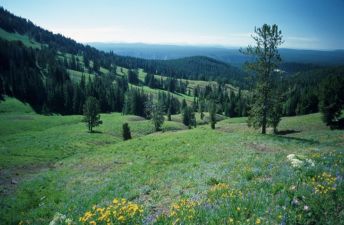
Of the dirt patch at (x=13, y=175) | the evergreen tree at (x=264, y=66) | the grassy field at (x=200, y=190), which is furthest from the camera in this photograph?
the evergreen tree at (x=264, y=66)

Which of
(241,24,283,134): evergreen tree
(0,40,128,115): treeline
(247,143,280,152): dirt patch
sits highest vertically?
(241,24,283,134): evergreen tree

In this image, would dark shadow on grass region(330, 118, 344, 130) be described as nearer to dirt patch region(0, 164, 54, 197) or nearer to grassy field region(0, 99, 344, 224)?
grassy field region(0, 99, 344, 224)

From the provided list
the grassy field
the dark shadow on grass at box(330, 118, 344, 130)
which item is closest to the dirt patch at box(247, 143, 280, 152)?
the grassy field

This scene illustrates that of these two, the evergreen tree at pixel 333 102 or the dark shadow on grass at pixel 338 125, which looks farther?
the evergreen tree at pixel 333 102

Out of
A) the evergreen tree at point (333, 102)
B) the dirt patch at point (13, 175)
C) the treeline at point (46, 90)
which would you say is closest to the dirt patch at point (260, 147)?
the dirt patch at point (13, 175)

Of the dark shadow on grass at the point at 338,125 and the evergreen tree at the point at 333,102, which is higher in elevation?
the evergreen tree at the point at 333,102

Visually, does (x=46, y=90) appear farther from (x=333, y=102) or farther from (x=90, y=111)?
(x=333, y=102)

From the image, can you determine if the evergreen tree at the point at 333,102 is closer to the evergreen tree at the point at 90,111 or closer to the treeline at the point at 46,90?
the evergreen tree at the point at 90,111

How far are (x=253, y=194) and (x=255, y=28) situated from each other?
32427mm

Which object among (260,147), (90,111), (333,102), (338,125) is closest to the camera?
(260,147)

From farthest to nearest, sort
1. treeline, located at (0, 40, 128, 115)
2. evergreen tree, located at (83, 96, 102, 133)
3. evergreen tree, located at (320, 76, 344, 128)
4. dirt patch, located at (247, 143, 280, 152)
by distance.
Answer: treeline, located at (0, 40, 128, 115) < evergreen tree, located at (83, 96, 102, 133) < evergreen tree, located at (320, 76, 344, 128) < dirt patch, located at (247, 143, 280, 152)

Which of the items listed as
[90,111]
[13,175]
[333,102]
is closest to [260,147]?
[13,175]

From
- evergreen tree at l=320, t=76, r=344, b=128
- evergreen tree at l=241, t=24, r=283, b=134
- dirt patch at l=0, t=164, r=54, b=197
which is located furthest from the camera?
evergreen tree at l=320, t=76, r=344, b=128

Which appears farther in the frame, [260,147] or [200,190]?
[260,147]
